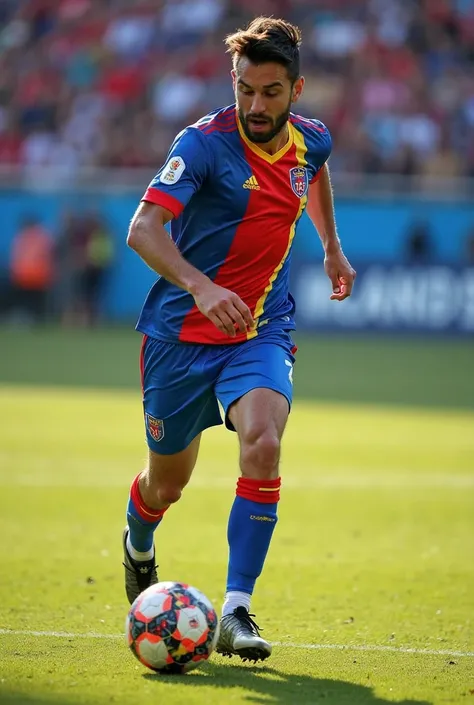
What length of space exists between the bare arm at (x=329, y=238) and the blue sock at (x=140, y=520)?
4.45 ft

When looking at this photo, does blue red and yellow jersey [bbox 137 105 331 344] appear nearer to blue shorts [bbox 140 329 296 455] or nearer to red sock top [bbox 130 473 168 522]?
blue shorts [bbox 140 329 296 455]

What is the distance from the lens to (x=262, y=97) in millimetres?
5250

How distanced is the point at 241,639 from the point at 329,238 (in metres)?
2.23

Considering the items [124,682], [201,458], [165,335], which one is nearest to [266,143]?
[165,335]

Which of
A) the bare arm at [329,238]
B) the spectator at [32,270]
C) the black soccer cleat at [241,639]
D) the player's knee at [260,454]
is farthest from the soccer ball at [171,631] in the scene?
the spectator at [32,270]

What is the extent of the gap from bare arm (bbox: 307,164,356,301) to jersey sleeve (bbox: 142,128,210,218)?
98 cm

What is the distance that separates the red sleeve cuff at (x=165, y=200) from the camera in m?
5.12

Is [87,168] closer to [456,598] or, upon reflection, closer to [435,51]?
[435,51]

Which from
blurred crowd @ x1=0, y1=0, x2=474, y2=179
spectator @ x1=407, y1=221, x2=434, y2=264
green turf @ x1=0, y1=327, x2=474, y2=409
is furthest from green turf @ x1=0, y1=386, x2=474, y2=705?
blurred crowd @ x1=0, y1=0, x2=474, y2=179

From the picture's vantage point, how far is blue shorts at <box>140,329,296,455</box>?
5.34m

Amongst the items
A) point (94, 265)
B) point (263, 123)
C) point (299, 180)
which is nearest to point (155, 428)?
point (299, 180)

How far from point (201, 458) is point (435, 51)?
17989 mm

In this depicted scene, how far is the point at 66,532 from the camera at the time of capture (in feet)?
27.3

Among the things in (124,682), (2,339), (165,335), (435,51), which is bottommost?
(2,339)
